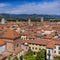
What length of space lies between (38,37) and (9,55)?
5953mm

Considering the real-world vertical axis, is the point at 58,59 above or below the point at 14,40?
below

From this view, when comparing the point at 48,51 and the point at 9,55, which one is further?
the point at 48,51

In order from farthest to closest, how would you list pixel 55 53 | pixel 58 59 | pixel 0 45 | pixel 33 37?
pixel 33 37
pixel 55 53
pixel 0 45
pixel 58 59

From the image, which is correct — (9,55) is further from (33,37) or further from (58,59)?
(33,37)

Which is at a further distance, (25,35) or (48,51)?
(25,35)

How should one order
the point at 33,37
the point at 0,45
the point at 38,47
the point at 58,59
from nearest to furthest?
the point at 58,59 < the point at 0,45 < the point at 38,47 < the point at 33,37

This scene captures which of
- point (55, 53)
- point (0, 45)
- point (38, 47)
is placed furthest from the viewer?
point (38, 47)

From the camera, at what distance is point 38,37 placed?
49.9ft

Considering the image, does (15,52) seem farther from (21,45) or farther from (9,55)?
(21,45)

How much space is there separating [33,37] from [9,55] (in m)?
5.64

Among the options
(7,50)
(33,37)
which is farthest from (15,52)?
(33,37)

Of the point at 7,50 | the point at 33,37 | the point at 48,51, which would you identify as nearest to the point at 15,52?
the point at 7,50

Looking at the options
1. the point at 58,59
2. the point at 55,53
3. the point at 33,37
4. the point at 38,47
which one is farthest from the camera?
the point at 33,37

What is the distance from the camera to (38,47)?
12266 millimetres
